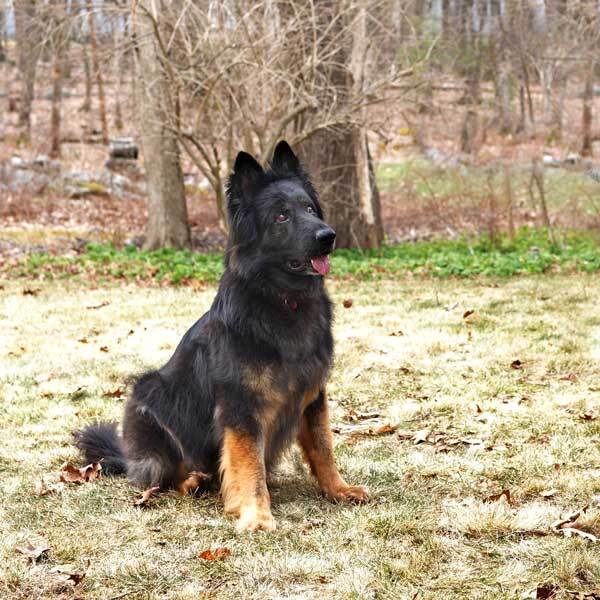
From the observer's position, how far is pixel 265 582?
137 inches

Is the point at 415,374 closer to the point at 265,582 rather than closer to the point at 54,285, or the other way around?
the point at 265,582

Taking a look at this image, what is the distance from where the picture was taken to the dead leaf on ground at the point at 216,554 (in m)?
3.71

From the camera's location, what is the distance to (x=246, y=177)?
Result: 430cm

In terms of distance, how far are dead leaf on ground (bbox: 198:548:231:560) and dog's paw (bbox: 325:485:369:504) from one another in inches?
34.8

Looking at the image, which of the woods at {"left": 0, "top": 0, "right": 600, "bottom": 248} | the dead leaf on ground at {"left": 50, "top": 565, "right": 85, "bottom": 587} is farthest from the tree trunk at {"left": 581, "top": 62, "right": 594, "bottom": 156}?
the dead leaf on ground at {"left": 50, "top": 565, "right": 85, "bottom": 587}

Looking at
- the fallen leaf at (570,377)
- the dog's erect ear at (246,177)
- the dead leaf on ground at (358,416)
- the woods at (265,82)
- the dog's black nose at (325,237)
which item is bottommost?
the dead leaf on ground at (358,416)

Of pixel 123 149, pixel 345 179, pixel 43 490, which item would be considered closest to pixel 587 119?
pixel 345 179

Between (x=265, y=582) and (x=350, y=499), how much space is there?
3.51ft

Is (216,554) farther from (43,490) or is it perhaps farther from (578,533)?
(578,533)

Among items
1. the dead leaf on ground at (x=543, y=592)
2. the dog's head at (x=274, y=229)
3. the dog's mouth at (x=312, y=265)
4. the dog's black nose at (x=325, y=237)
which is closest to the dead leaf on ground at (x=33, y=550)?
the dog's head at (x=274, y=229)

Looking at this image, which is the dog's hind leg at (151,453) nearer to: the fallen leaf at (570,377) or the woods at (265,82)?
the fallen leaf at (570,377)

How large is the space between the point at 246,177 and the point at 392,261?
981cm

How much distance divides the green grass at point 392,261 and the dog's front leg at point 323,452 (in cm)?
831

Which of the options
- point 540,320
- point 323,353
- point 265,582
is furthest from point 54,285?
point 265,582
